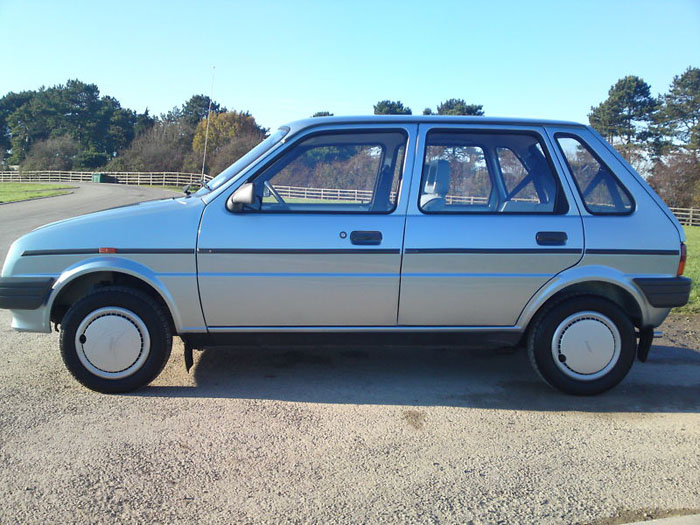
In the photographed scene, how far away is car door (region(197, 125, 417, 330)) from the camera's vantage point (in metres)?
3.89

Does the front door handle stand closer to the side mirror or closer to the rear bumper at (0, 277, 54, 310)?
the side mirror

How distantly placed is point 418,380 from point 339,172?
1768mm

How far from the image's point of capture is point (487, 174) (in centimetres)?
436

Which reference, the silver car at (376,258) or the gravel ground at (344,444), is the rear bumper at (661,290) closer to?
the silver car at (376,258)

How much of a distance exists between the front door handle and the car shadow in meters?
0.84

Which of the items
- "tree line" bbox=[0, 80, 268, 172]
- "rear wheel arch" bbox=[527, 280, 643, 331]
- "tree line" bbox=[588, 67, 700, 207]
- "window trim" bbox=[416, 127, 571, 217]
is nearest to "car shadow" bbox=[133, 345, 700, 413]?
"rear wheel arch" bbox=[527, 280, 643, 331]

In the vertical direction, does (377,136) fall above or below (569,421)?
above

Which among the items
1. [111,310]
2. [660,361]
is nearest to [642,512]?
[660,361]

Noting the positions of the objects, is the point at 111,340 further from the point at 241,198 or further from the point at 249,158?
the point at 249,158

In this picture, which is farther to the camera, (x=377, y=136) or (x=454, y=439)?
(x=377, y=136)

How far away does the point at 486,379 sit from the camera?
4504 millimetres

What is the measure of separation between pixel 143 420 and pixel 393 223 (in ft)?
7.04

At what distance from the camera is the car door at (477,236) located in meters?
3.96

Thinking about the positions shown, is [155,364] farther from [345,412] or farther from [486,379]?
[486,379]
